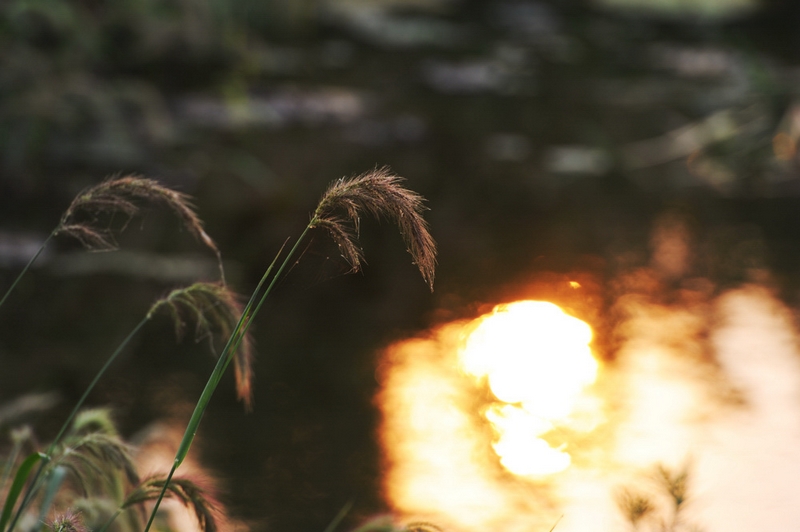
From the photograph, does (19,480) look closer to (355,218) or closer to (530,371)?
(355,218)

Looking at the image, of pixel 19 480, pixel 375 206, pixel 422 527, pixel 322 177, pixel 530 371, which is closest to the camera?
pixel 19 480

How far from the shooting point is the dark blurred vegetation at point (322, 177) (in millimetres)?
4895

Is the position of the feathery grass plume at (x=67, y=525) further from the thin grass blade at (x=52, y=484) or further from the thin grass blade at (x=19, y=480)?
the thin grass blade at (x=52, y=484)

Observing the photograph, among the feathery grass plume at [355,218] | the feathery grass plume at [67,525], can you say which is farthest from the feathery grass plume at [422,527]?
the feathery grass plume at [67,525]

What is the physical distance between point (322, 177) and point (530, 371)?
4.88 meters

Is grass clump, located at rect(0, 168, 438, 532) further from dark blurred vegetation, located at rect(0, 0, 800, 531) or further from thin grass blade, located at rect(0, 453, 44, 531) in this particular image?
dark blurred vegetation, located at rect(0, 0, 800, 531)

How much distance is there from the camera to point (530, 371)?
5.17 meters

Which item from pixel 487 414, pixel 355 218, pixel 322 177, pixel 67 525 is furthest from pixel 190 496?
pixel 322 177

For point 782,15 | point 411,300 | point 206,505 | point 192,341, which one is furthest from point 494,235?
point 782,15

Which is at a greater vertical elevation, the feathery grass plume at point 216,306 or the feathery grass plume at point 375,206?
the feathery grass plume at point 375,206

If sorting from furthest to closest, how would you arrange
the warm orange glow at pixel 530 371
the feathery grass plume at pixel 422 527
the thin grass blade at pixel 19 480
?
the warm orange glow at pixel 530 371 < the feathery grass plume at pixel 422 527 < the thin grass blade at pixel 19 480

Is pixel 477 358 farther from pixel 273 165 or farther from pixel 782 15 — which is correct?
pixel 782 15

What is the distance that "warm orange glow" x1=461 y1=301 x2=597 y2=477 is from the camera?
4305 millimetres

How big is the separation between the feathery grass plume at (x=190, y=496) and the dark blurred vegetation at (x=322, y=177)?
44 cm
